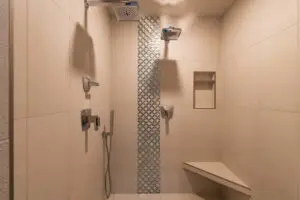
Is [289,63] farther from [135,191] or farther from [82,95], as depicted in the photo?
[135,191]

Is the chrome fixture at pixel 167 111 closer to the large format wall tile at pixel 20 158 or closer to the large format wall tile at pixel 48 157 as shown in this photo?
the large format wall tile at pixel 48 157

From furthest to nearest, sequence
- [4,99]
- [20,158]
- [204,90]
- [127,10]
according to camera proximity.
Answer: [204,90], [127,10], [20,158], [4,99]

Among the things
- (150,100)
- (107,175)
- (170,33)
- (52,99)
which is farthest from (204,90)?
(52,99)

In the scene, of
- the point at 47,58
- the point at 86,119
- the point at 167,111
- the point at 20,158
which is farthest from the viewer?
the point at 167,111

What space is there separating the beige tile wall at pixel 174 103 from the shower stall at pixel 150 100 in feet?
0.04

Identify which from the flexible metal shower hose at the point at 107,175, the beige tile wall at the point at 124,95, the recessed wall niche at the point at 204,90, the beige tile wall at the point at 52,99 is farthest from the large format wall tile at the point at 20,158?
the recessed wall niche at the point at 204,90

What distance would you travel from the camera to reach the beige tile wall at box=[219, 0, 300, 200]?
1.10 meters

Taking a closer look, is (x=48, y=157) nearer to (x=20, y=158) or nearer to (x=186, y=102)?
(x=20, y=158)

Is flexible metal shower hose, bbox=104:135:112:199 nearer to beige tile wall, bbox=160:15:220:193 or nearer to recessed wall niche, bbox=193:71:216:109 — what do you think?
beige tile wall, bbox=160:15:220:193

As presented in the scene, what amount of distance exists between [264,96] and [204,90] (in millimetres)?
1015

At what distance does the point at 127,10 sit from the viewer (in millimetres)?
1417

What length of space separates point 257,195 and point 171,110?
1150 mm

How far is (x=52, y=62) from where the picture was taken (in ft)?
2.81

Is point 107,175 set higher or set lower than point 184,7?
lower
